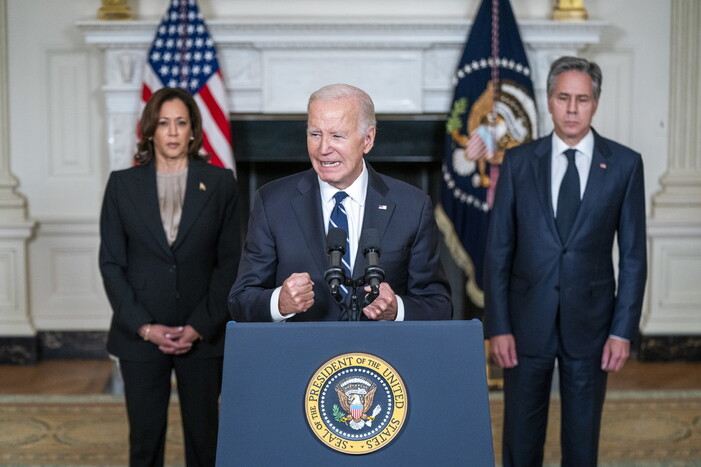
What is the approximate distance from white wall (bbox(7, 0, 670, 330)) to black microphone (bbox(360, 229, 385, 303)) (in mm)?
4571

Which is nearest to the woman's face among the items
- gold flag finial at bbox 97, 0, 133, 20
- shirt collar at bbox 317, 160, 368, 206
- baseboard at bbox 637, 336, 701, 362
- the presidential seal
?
shirt collar at bbox 317, 160, 368, 206

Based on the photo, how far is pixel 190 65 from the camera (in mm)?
6000

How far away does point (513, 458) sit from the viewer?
351cm

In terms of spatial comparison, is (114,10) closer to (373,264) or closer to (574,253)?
(574,253)

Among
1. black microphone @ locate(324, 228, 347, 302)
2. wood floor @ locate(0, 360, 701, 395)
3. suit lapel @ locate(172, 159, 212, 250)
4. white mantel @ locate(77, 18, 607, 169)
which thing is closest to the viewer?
black microphone @ locate(324, 228, 347, 302)

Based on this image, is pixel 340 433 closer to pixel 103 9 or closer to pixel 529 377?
pixel 529 377

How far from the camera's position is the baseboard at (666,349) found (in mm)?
6605

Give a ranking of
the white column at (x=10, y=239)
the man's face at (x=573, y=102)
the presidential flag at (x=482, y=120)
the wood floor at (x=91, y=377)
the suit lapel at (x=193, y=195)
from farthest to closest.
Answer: the white column at (x=10, y=239), the presidential flag at (x=482, y=120), the wood floor at (x=91, y=377), the suit lapel at (x=193, y=195), the man's face at (x=573, y=102)

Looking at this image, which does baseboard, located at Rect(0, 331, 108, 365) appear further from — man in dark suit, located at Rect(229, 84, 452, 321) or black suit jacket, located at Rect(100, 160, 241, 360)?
man in dark suit, located at Rect(229, 84, 452, 321)

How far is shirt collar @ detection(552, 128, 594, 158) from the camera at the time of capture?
3.42 meters

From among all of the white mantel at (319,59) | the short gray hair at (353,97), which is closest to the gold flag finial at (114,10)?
the white mantel at (319,59)

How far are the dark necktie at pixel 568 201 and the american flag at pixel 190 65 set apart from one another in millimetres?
3029

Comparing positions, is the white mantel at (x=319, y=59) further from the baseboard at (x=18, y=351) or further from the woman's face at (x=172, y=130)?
the woman's face at (x=172, y=130)

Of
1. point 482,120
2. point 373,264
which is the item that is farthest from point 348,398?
point 482,120
